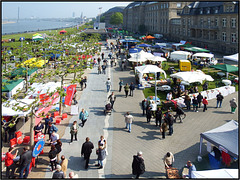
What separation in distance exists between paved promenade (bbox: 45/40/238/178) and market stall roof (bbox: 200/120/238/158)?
60.4 inches

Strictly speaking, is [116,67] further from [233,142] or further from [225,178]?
[225,178]

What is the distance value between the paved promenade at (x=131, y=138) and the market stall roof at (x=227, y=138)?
5.03 ft

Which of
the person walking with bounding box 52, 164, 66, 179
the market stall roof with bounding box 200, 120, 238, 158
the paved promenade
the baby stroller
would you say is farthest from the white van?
the person walking with bounding box 52, 164, 66, 179

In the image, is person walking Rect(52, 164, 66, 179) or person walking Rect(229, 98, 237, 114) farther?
person walking Rect(229, 98, 237, 114)

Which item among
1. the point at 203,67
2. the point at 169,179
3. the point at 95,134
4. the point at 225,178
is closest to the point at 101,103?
the point at 95,134

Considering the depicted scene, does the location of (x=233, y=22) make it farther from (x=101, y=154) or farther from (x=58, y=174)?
(x=58, y=174)

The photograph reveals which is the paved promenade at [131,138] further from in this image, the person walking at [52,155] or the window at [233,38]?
the window at [233,38]

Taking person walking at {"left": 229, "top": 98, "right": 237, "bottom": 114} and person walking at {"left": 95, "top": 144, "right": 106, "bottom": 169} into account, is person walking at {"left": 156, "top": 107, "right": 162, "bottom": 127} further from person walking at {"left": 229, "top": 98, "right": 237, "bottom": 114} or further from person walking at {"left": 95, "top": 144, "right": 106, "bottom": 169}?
person walking at {"left": 229, "top": 98, "right": 237, "bottom": 114}

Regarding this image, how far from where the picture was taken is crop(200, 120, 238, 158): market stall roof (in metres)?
9.39

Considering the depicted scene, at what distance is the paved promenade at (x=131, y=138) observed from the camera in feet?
33.3

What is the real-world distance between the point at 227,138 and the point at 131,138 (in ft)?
16.9

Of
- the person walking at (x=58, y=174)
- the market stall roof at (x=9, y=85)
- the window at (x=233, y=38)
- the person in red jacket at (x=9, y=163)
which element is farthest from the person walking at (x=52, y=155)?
the window at (x=233, y=38)

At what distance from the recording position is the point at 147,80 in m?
25.5

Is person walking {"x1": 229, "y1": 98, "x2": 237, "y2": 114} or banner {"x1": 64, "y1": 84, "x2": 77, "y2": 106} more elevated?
banner {"x1": 64, "y1": 84, "x2": 77, "y2": 106}
